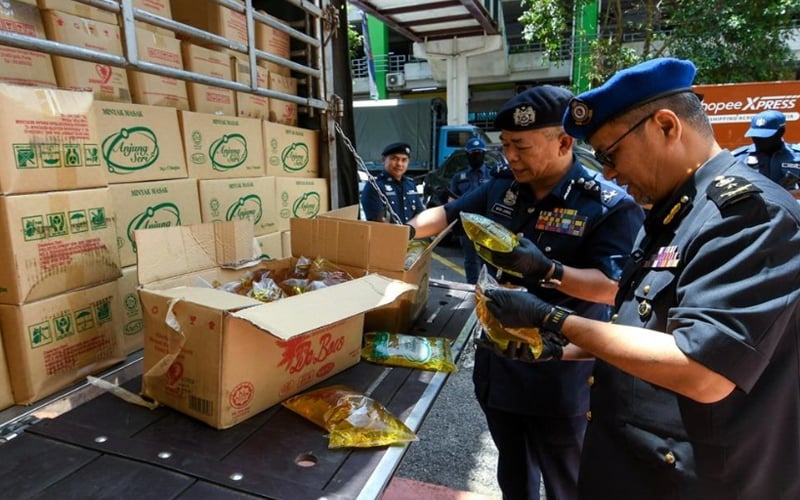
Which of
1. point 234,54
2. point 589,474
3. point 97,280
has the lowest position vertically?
point 589,474

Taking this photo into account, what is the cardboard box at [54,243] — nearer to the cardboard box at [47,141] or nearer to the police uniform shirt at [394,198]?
the cardboard box at [47,141]

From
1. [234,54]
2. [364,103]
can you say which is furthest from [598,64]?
[234,54]

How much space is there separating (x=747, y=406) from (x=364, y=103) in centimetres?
1421

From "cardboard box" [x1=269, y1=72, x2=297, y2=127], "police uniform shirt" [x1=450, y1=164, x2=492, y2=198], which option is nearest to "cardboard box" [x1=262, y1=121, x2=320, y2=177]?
"cardboard box" [x1=269, y1=72, x2=297, y2=127]

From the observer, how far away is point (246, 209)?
2.46m

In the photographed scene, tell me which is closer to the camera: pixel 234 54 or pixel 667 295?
pixel 667 295

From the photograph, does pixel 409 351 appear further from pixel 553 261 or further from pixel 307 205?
pixel 307 205

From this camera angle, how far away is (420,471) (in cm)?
249

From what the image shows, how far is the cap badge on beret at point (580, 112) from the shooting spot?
1168 mm

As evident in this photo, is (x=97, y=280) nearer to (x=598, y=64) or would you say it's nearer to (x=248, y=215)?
(x=248, y=215)

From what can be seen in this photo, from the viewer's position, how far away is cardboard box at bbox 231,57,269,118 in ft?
8.06

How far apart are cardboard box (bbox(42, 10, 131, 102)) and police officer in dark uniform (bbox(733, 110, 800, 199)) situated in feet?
16.0

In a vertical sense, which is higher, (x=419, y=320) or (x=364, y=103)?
(x=364, y=103)

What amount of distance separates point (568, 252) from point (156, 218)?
1.61 metres
